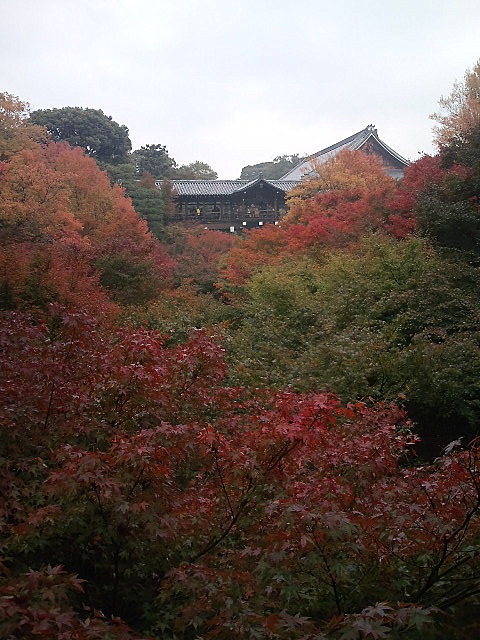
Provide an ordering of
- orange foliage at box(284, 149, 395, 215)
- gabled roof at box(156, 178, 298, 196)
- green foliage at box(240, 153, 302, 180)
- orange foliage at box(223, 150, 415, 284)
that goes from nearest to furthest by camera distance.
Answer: orange foliage at box(223, 150, 415, 284) → orange foliage at box(284, 149, 395, 215) → gabled roof at box(156, 178, 298, 196) → green foliage at box(240, 153, 302, 180)

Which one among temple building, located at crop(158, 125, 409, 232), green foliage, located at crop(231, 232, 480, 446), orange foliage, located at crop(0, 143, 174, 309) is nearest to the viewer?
green foliage, located at crop(231, 232, 480, 446)

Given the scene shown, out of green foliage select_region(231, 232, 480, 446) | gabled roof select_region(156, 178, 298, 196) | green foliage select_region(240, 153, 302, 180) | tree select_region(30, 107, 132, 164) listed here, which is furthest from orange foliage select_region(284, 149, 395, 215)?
green foliage select_region(240, 153, 302, 180)

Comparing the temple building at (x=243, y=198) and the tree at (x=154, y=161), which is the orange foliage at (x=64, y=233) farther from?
the tree at (x=154, y=161)

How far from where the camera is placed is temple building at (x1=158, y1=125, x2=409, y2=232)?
39.8 meters

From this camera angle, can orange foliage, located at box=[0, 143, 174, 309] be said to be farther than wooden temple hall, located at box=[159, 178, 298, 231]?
No

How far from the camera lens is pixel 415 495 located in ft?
14.4

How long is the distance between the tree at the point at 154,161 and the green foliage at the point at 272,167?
3387 cm

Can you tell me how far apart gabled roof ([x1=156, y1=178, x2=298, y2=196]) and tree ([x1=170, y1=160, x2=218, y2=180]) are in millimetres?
4942

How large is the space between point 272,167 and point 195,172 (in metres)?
32.9

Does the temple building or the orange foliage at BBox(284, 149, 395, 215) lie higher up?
the temple building

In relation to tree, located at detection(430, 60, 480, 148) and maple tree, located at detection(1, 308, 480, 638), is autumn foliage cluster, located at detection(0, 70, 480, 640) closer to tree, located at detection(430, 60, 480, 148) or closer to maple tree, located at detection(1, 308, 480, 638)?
maple tree, located at detection(1, 308, 480, 638)

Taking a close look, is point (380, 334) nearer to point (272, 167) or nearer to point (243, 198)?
point (243, 198)

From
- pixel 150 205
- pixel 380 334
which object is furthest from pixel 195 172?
pixel 380 334

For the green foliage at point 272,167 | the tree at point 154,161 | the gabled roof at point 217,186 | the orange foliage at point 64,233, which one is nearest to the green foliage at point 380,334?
the orange foliage at point 64,233
